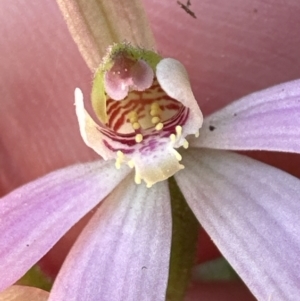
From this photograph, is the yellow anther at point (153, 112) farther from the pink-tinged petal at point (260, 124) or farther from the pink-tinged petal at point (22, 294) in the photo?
the pink-tinged petal at point (22, 294)

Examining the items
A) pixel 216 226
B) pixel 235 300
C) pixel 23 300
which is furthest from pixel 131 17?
pixel 235 300

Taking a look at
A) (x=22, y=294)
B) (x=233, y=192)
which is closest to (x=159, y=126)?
(x=233, y=192)

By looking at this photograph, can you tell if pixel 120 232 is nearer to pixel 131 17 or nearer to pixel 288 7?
pixel 131 17

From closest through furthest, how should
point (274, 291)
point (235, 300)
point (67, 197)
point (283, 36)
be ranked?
point (274, 291)
point (67, 197)
point (283, 36)
point (235, 300)

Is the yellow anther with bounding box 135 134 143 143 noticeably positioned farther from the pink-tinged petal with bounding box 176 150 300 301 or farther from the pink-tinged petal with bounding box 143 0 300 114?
the pink-tinged petal with bounding box 143 0 300 114

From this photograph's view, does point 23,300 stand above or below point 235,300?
above

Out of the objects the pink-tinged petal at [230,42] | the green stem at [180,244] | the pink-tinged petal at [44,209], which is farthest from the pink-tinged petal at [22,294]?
the pink-tinged petal at [230,42]

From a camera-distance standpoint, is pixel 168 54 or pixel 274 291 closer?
pixel 274 291

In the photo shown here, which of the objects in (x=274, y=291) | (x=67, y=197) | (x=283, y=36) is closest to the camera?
(x=274, y=291)
